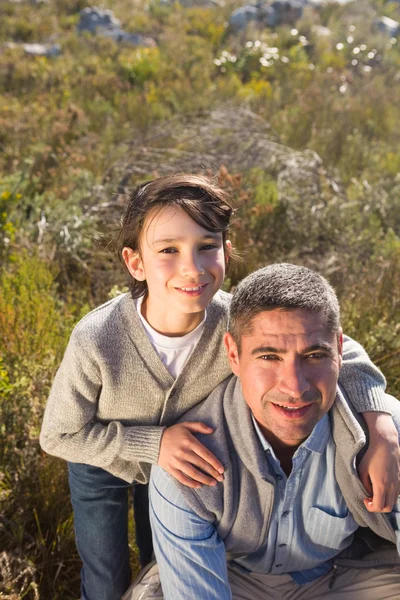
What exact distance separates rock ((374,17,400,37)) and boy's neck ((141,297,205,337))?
49.8 ft

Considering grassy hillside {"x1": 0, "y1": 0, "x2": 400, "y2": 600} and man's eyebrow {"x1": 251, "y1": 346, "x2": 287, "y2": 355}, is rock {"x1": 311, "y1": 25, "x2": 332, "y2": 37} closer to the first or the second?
grassy hillside {"x1": 0, "y1": 0, "x2": 400, "y2": 600}

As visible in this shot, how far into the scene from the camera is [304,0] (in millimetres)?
17781

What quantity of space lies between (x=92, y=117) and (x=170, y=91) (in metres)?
1.36

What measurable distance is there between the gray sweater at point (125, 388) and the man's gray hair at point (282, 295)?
1.05 feet

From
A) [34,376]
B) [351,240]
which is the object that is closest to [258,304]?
[34,376]

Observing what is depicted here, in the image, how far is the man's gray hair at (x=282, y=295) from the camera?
1.77 meters

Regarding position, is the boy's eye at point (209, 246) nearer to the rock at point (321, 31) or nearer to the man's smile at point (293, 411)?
the man's smile at point (293, 411)

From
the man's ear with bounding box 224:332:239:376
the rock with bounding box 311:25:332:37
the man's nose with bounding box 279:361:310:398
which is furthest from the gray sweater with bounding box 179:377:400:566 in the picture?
the rock with bounding box 311:25:332:37

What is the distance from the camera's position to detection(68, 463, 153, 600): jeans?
7.48 ft

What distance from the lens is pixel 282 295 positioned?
1.77 meters

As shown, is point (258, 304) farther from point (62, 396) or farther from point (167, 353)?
point (62, 396)

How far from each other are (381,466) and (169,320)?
33.1 inches

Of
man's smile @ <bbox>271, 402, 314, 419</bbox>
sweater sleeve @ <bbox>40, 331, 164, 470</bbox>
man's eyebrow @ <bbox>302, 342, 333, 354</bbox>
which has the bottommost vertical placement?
sweater sleeve @ <bbox>40, 331, 164, 470</bbox>

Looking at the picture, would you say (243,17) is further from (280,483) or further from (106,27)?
(280,483)
